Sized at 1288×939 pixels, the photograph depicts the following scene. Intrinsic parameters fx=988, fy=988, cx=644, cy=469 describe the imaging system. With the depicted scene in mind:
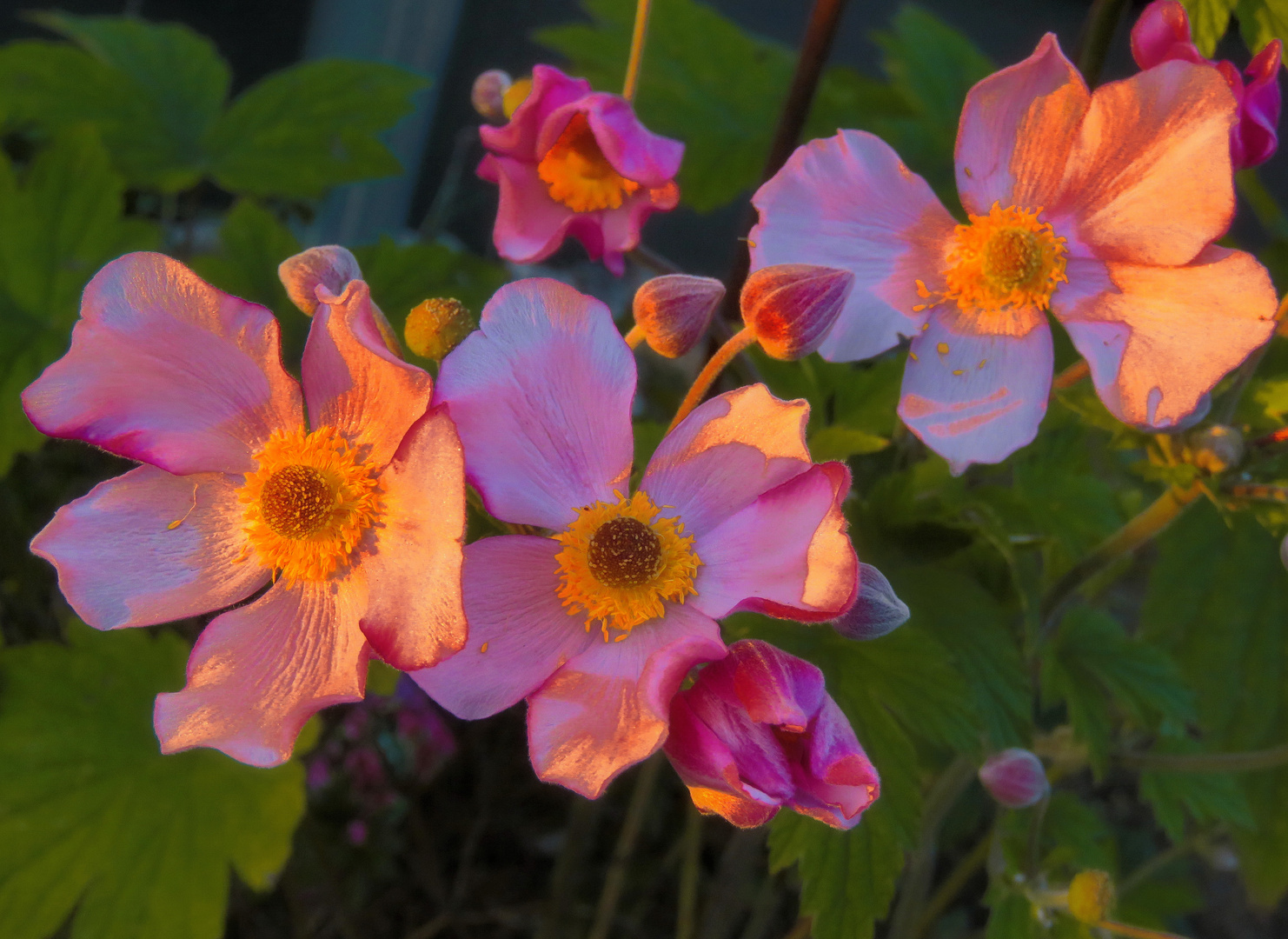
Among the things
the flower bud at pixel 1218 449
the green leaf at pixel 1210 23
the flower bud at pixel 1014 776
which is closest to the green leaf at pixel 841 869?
the flower bud at pixel 1014 776

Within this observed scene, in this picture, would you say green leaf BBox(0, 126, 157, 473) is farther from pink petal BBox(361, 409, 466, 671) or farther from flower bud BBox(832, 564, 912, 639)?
flower bud BBox(832, 564, 912, 639)

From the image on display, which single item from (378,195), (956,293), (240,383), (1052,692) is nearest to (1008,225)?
(956,293)

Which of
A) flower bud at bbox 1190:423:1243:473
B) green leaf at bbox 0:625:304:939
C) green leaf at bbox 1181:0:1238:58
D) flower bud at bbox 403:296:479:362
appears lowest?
green leaf at bbox 0:625:304:939

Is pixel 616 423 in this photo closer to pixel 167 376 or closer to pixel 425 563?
pixel 425 563

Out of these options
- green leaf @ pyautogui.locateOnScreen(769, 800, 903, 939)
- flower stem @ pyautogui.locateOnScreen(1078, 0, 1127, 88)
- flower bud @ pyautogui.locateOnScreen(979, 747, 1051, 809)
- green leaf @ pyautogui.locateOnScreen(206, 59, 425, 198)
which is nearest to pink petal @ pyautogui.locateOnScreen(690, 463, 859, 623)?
green leaf @ pyautogui.locateOnScreen(769, 800, 903, 939)

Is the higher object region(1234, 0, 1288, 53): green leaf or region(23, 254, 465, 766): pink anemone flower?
region(1234, 0, 1288, 53): green leaf

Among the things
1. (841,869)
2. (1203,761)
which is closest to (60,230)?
(841,869)
